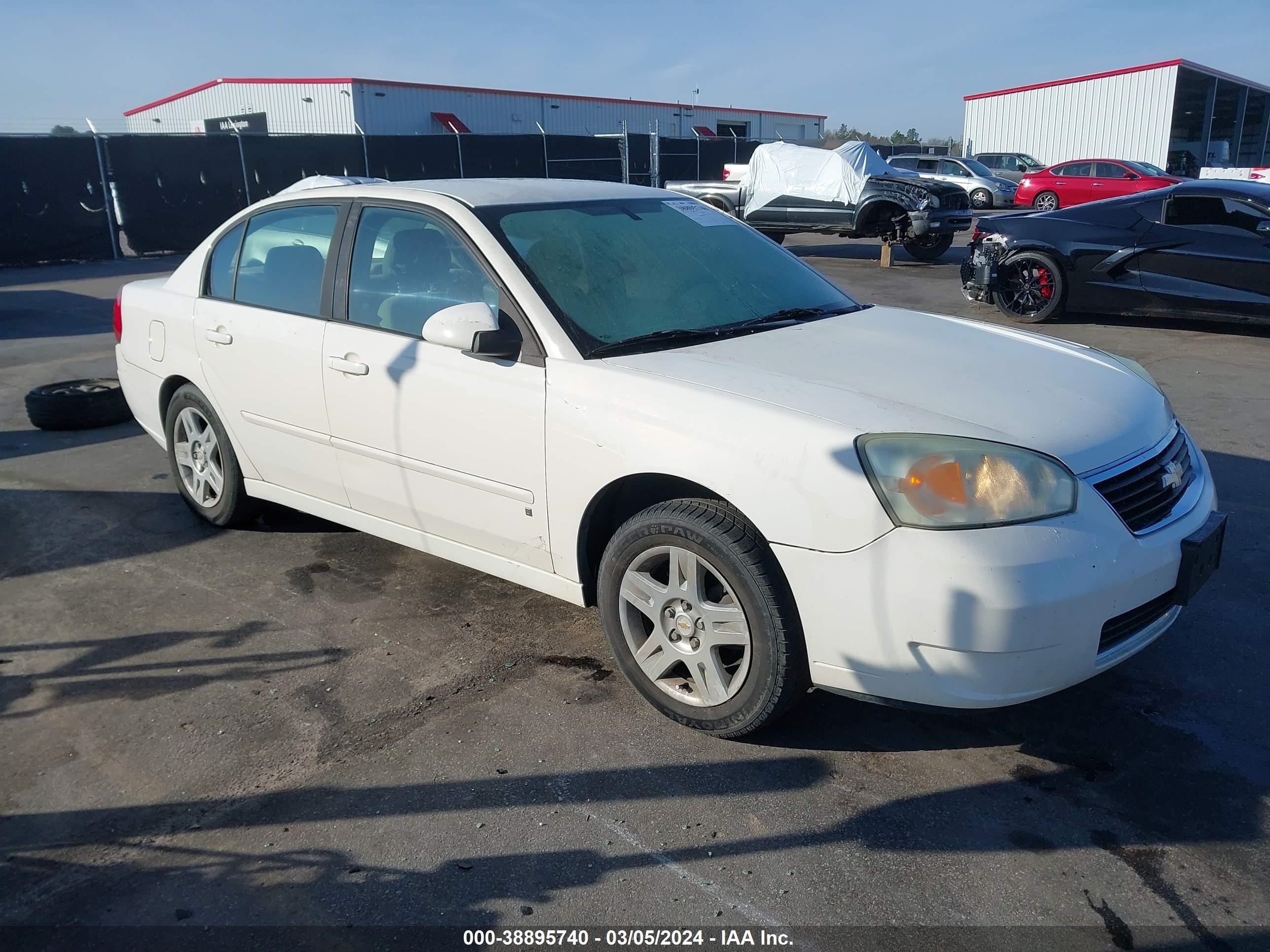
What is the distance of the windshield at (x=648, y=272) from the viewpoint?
3.57 meters

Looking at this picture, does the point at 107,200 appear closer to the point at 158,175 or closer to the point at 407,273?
the point at 158,175

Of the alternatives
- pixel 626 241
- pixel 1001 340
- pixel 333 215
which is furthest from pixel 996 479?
pixel 333 215

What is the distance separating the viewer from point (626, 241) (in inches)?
156

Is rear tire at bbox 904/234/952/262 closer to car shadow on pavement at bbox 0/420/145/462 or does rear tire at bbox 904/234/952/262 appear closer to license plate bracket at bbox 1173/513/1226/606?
car shadow on pavement at bbox 0/420/145/462

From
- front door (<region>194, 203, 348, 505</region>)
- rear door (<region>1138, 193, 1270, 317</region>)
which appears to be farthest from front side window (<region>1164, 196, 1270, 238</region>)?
front door (<region>194, 203, 348, 505</region>)

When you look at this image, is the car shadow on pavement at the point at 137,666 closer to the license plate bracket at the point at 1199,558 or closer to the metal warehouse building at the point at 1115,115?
the license plate bracket at the point at 1199,558

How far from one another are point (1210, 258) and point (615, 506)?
26.5 ft

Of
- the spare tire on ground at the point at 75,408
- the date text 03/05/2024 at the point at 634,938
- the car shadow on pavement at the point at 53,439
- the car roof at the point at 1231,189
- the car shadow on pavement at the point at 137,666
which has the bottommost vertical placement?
the date text 03/05/2024 at the point at 634,938

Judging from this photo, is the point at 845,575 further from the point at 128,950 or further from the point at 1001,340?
the point at 128,950

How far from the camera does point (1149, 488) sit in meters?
3.02

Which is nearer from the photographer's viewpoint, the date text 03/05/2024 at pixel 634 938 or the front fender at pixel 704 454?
the date text 03/05/2024 at pixel 634 938

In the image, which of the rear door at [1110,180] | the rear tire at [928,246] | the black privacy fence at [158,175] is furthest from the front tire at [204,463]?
the rear door at [1110,180]

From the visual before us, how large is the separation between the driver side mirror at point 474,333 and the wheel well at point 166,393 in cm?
221

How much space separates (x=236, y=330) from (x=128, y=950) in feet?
9.38
